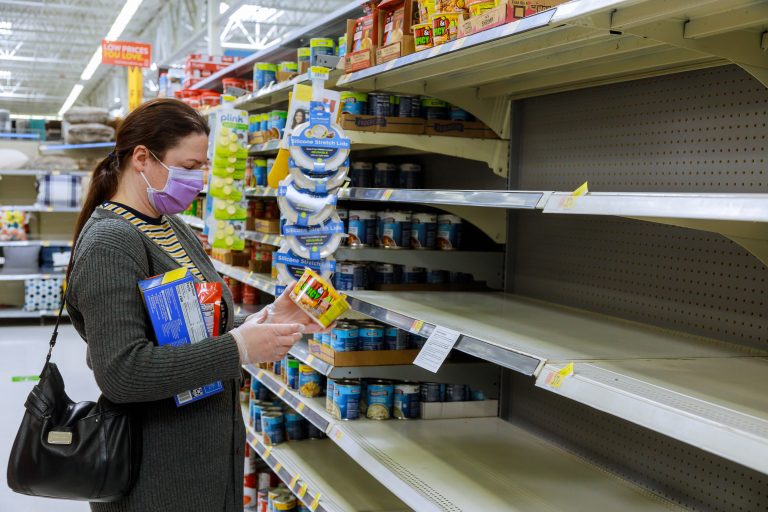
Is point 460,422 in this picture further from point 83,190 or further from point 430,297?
point 83,190

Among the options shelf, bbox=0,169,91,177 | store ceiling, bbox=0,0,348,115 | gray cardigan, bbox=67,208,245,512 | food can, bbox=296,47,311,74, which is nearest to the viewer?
gray cardigan, bbox=67,208,245,512

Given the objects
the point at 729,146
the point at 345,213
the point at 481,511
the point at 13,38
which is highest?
the point at 13,38

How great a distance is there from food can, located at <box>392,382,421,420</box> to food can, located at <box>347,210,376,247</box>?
0.60 m

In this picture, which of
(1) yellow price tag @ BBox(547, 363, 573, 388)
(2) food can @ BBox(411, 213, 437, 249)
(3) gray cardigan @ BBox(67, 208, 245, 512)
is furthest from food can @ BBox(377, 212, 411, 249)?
(1) yellow price tag @ BBox(547, 363, 573, 388)

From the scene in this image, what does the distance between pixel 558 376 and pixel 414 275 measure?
1554 millimetres

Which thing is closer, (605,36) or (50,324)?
(605,36)

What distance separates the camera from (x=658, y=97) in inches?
91.5

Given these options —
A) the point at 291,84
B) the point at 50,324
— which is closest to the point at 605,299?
the point at 291,84

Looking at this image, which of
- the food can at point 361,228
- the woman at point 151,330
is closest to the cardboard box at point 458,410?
the food can at point 361,228

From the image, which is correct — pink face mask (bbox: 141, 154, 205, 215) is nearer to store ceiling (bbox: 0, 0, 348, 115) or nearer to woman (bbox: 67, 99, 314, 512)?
woman (bbox: 67, 99, 314, 512)

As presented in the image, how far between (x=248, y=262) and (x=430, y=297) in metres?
2.11

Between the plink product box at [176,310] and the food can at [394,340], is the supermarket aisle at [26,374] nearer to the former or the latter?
the food can at [394,340]

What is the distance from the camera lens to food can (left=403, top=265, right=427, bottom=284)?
10.2 feet

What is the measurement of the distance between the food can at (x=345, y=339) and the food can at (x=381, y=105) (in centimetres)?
83
